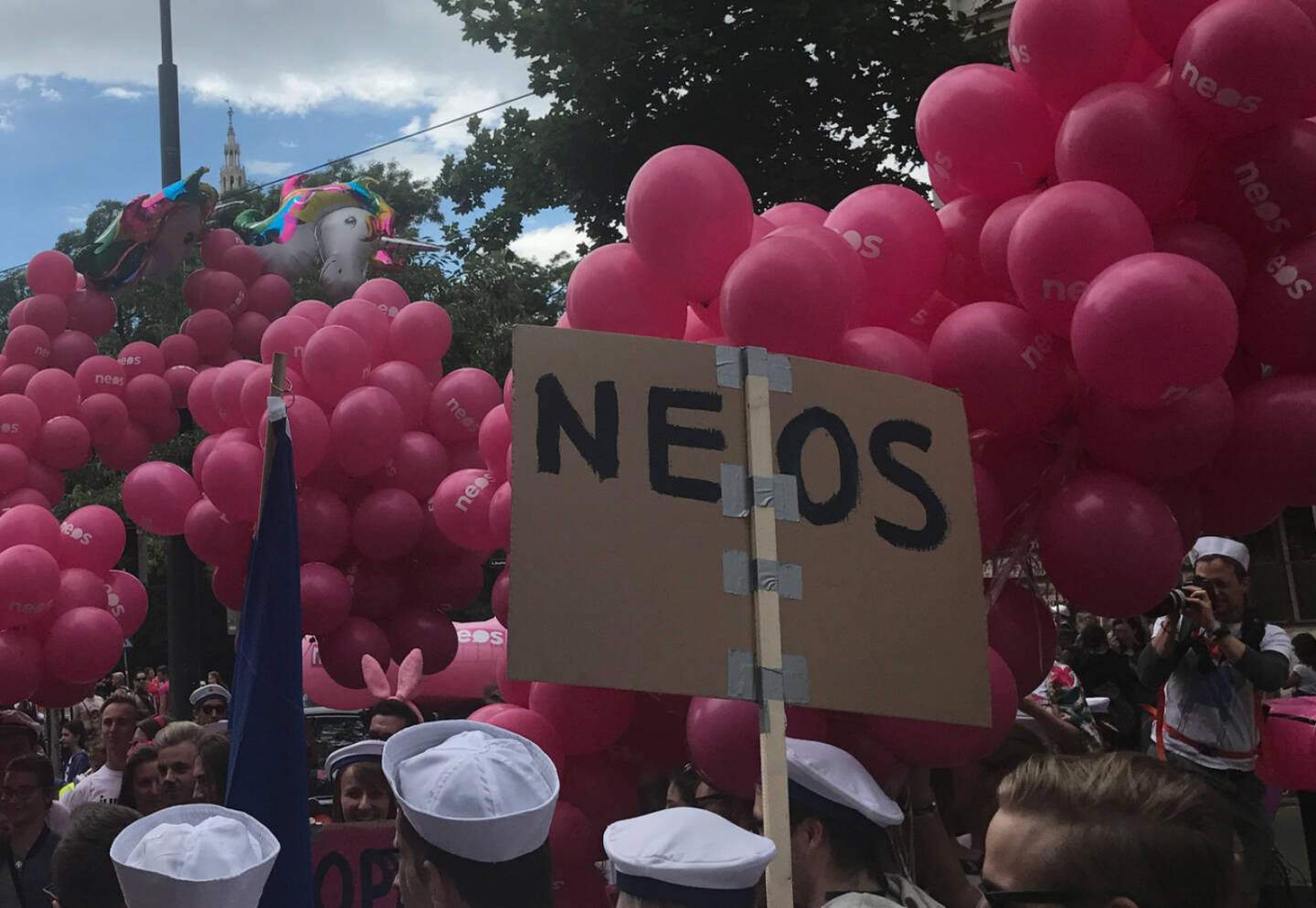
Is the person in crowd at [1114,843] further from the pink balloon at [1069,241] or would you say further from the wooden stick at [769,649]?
the pink balloon at [1069,241]

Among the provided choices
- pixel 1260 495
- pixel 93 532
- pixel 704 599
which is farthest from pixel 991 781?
pixel 93 532

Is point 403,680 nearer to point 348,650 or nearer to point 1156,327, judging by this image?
point 348,650

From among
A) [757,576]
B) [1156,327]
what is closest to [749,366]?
[757,576]

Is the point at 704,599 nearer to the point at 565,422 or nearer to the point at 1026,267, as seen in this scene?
the point at 565,422

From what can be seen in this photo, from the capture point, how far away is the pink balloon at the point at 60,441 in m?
8.53

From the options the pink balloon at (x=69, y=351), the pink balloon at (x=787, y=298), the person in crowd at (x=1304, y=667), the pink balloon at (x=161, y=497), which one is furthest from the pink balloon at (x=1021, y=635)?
the pink balloon at (x=69, y=351)

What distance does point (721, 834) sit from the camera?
2.37 metres

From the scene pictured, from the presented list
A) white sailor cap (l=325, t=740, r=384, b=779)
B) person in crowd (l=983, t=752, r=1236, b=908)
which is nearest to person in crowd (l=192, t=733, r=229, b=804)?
white sailor cap (l=325, t=740, r=384, b=779)

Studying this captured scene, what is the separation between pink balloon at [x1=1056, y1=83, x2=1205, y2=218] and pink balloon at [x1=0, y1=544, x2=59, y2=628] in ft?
18.6

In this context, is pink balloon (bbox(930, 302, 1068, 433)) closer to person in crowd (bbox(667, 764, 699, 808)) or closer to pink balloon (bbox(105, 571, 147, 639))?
person in crowd (bbox(667, 764, 699, 808))

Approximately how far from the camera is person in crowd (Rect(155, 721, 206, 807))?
497cm

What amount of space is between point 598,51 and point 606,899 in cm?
840

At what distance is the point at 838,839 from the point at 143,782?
3.31 metres

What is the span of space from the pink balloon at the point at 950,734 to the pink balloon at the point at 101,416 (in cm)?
703
